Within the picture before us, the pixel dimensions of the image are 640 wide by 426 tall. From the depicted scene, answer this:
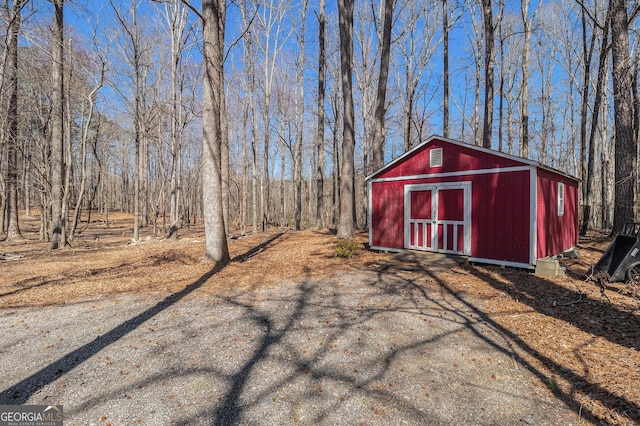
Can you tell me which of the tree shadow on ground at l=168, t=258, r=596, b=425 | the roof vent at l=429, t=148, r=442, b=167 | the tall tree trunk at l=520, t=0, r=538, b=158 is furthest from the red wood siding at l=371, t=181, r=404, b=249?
the tall tree trunk at l=520, t=0, r=538, b=158

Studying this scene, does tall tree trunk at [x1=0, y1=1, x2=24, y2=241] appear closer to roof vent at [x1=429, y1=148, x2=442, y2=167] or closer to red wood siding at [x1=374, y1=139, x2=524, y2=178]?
red wood siding at [x1=374, y1=139, x2=524, y2=178]

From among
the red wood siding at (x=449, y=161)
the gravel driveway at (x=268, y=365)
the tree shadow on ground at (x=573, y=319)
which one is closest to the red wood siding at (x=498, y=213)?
the red wood siding at (x=449, y=161)

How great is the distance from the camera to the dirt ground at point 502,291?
3.08 meters

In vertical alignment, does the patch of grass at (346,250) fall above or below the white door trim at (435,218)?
below

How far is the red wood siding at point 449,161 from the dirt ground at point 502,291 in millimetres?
2775

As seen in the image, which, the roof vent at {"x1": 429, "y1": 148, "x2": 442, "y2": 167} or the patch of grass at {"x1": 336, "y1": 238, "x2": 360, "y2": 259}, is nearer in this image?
the patch of grass at {"x1": 336, "y1": 238, "x2": 360, "y2": 259}

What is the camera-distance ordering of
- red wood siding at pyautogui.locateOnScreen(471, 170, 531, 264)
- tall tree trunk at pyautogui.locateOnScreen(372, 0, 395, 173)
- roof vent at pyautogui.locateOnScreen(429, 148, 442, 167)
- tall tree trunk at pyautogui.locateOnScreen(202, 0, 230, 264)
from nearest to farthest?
red wood siding at pyautogui.locateOnScreen(471, 170, 531, 264) → tall tree trunk at pyautogui.locateOnScreen(202, 0, 230, 264) → roof vent at pyautogui.locateOnScreen(429, 148, 442, 167) → tall tree trunk at pyautogui.locateOnScreen(372, 0, 395, 173)

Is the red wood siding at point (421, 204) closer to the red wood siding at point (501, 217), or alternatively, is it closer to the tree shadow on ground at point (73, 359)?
the red wood siding at point (501, 217)

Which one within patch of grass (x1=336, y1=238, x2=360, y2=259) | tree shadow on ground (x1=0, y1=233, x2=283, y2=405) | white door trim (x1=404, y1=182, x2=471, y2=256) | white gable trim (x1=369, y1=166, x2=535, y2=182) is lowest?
tree shadow on ground (x1=0, y1=233, x2=283, y2=405)

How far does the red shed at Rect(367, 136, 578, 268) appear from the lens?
24.7 feet

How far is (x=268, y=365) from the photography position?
3.24 meters

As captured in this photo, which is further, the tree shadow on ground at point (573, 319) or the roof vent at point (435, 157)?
the roof vent at point (435, 157)

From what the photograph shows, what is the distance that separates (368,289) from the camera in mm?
6113

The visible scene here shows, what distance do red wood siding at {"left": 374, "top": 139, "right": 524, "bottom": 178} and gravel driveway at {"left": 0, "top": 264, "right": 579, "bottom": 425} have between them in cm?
451
